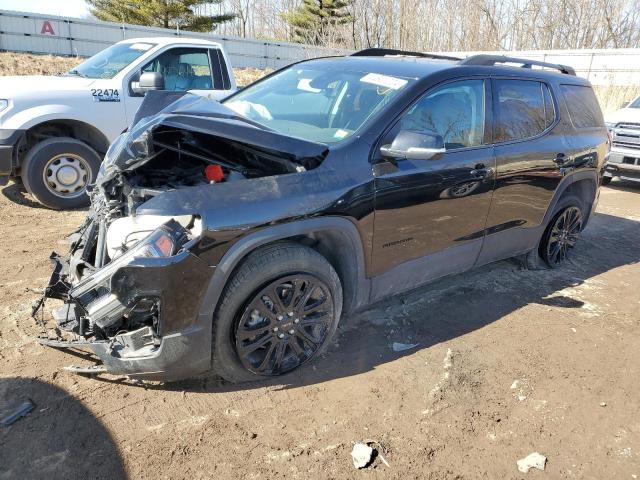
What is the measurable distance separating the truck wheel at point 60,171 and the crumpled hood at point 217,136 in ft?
10.6

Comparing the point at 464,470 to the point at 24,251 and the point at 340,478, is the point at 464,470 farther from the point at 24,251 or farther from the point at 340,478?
the point at 24,251

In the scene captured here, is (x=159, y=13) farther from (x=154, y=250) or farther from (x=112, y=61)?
(x=154, y=250)

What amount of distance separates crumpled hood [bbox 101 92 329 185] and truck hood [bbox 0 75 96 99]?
3.38 meters

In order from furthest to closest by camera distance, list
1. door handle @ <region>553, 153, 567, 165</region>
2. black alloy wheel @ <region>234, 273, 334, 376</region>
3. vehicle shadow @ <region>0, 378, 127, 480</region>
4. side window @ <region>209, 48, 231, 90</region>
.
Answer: side window @ <region>209, 48, 231, 90</region> < door handle @ <region>553, 153, 567, 165</region> < black alloy wheel @ <region>234, 273, 334, 376</region> < vehicle shadow @ <region>0, 378, 127, 480</region>

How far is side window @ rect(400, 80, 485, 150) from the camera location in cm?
333

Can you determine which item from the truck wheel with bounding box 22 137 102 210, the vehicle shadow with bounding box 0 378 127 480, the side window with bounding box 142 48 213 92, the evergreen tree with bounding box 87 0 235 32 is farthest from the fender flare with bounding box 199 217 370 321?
the evergreen tree with bounding box 87 0 235 32

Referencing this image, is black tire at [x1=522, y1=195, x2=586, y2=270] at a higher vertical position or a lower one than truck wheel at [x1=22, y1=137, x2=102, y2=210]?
lower

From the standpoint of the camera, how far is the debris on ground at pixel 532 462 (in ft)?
8.32

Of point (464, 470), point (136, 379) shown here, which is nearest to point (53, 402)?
point (136, 379)

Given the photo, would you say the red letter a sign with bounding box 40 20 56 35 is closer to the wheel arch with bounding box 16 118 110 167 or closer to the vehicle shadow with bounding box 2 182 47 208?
the vehicle shadow with bounding box 2 182 47 208

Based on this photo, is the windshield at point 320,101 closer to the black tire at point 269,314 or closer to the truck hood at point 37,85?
the black tire at point 269,314

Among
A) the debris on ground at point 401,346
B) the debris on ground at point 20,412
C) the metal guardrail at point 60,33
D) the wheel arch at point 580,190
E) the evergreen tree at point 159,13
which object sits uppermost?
the evergreen tree at point 159,13

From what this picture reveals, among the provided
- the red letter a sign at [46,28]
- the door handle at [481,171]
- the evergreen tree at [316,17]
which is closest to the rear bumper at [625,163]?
the door handle at [481,171]

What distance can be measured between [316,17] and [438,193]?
133 ft
